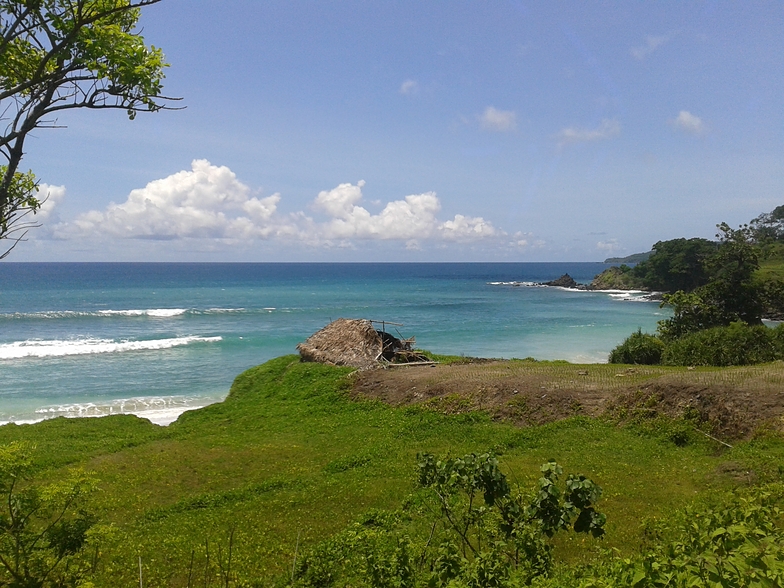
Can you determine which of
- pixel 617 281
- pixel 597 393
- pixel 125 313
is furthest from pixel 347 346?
pixel 617 281

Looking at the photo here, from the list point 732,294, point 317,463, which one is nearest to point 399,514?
point 317,463

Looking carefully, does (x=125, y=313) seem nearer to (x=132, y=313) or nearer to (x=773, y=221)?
(x=132, y=313)

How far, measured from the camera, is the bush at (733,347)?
22.6m

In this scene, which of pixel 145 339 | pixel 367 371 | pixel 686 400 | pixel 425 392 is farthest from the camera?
pixel 145 339

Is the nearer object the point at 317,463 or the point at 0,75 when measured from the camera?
the point at 0,75

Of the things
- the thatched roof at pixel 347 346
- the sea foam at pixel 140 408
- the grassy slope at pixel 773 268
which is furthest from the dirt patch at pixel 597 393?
the grassy slope at pixel 773 268

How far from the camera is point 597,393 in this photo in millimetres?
17375

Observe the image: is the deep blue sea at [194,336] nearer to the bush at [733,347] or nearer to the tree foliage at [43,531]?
the bush at [733,347]

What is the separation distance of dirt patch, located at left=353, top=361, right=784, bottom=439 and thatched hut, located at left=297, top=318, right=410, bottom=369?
285cm

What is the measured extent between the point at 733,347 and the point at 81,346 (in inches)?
1799

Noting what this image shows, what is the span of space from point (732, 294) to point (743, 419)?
2479 centimetres

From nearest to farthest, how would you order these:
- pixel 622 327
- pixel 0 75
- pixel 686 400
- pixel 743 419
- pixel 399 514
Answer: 1. pixel 0 75
2. pixel 399 514
3. pixel 743 419
4. pixel 686 400
5. pixel 622 327

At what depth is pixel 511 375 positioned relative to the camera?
20.1m

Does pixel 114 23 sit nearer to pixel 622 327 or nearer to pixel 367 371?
pixel 367 371
